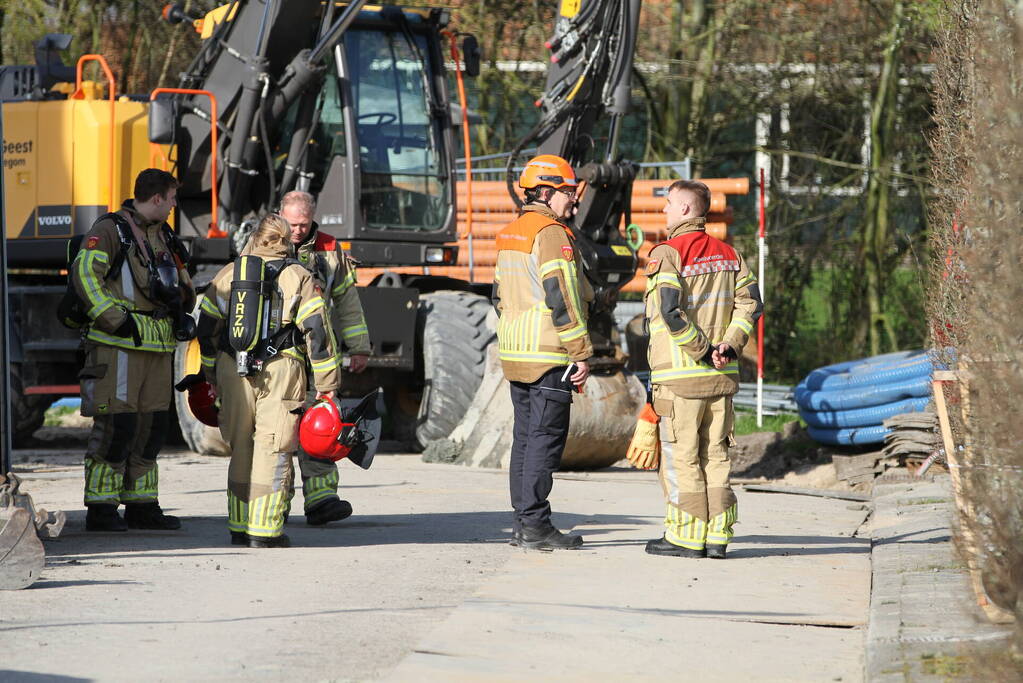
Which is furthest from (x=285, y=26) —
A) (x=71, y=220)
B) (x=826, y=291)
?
(x=826, y=291)

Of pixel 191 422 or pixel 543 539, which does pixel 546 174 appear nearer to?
pixel 543 539

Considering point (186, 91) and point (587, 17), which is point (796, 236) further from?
point (186, 91)

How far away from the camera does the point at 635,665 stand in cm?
527

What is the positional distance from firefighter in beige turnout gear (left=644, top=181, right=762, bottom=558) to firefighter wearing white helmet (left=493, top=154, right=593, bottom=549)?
411mm

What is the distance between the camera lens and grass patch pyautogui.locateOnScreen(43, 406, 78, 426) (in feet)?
53.7

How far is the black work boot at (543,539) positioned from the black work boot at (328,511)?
1254 millimetres

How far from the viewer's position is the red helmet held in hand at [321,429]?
761cm

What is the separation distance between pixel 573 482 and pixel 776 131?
10.5 m

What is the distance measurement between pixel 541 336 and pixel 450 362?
15.4ft

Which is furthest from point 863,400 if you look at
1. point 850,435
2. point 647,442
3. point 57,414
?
point 57,414

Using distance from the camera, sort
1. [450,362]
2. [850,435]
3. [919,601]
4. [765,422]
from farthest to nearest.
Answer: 1. [765,422]
2. [450,362]
3. [850,435]
4. [919,601]

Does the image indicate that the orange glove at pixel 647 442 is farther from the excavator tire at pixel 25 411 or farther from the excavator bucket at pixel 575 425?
the excavator tire at pixel 25 411

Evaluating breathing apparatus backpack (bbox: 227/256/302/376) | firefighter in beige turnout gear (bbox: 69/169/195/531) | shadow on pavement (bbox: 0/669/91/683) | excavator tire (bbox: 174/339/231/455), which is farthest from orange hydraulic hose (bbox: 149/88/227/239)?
shadow on pavement (bbox: 0/669/91/683)

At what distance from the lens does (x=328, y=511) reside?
28.2 feet
